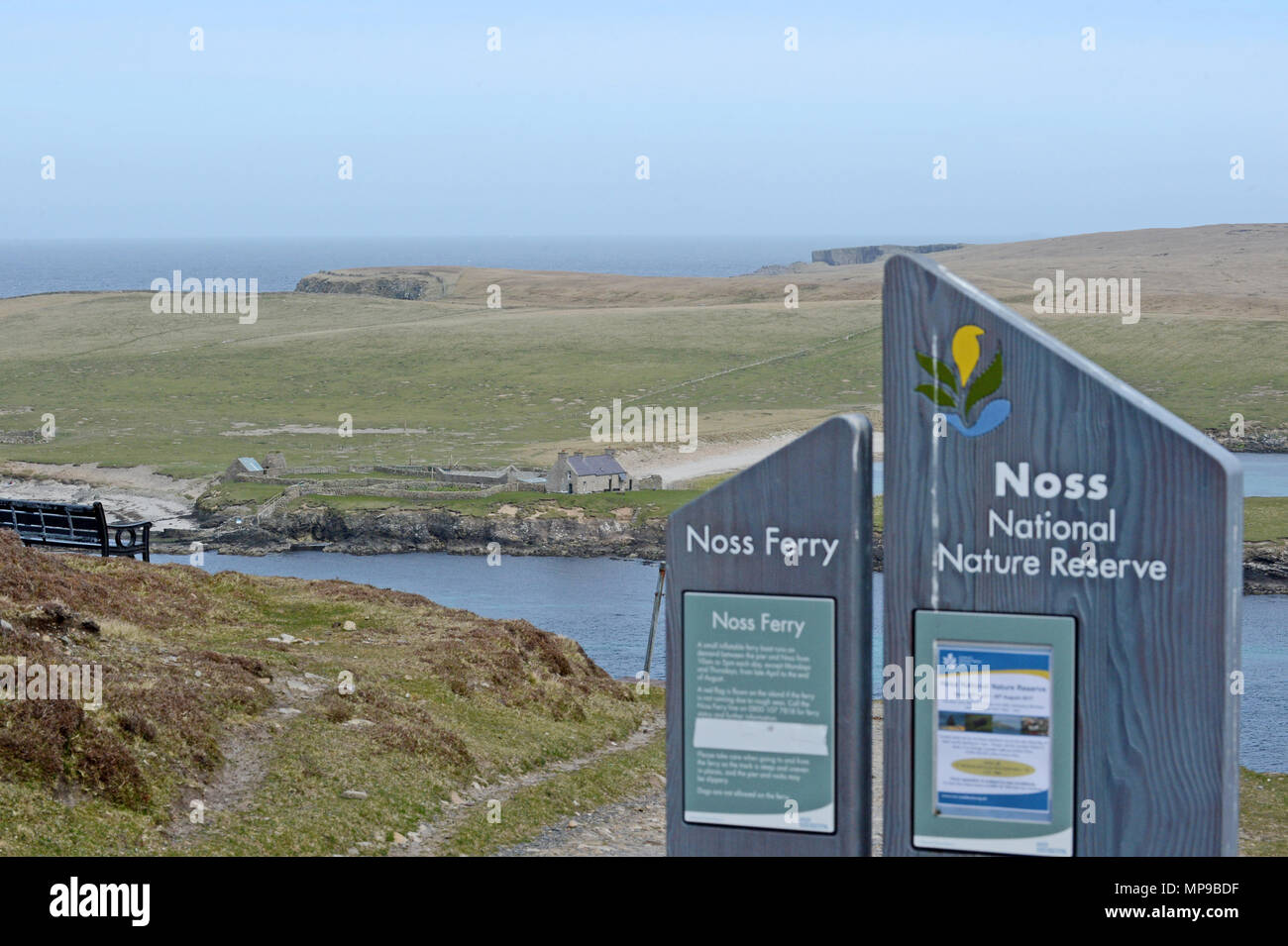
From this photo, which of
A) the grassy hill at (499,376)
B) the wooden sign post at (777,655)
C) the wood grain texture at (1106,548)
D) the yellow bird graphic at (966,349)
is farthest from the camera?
the grassy hill at (499,376)

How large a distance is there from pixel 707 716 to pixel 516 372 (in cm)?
15671

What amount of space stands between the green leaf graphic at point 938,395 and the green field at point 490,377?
376 feet

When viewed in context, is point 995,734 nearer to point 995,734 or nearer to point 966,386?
point 995,734

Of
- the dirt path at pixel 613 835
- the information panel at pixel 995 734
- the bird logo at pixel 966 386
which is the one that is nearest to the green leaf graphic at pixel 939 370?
the bird logo at pixel 966 386

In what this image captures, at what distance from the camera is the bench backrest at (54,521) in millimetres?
29375

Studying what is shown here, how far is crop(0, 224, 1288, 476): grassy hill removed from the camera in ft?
449

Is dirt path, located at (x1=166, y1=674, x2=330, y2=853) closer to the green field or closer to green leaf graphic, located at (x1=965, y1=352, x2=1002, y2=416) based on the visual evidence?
green leaf graphic, located at (x1=965, y1=352, x2=1002, y2=416)

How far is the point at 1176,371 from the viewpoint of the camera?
519 feet

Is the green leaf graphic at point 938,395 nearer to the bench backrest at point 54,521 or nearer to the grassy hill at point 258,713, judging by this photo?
the grassy hill at point 258,713

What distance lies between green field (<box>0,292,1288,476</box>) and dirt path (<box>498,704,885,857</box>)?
349ft

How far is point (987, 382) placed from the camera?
9.15m

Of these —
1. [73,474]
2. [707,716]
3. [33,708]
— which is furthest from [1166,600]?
[73,474]

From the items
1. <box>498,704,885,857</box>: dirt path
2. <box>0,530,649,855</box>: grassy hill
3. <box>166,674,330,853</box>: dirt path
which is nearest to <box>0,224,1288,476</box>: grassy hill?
<box>0,530,649,855</box>: grassy hill
